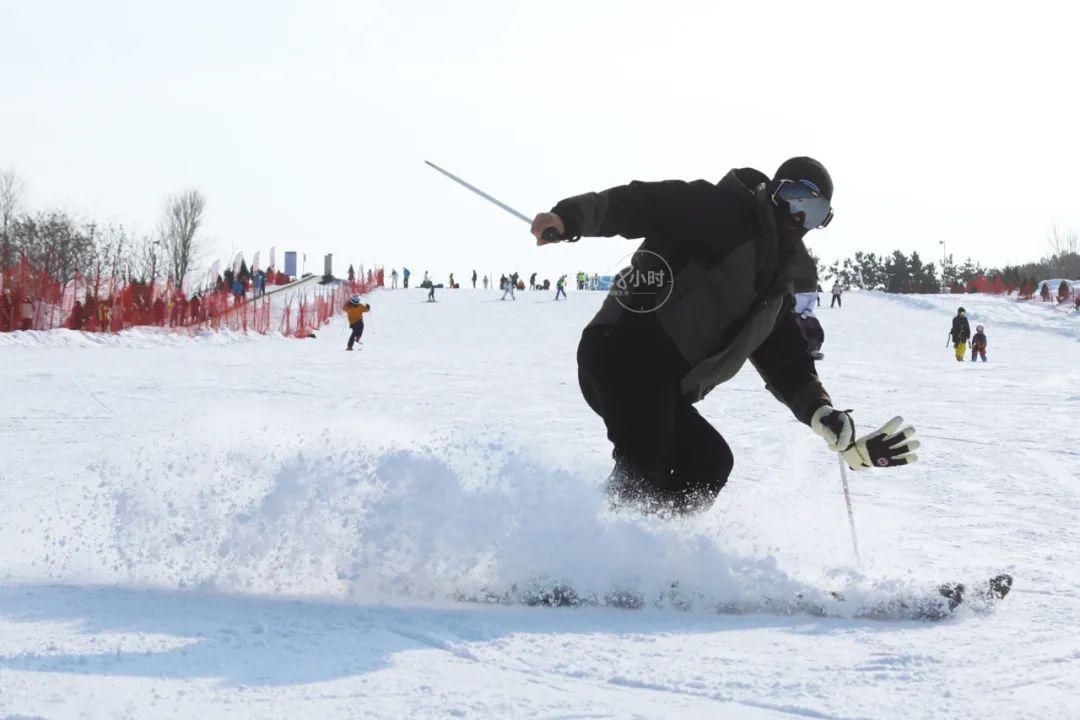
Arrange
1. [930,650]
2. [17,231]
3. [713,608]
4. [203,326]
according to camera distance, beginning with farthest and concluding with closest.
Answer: [17,231]
[203,326]
[713,608]
[930,650]

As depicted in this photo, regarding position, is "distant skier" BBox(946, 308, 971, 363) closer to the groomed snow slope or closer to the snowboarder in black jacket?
the groomed snow slope

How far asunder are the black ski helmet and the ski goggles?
2cm

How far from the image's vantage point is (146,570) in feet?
12.9

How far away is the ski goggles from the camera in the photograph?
150 inches

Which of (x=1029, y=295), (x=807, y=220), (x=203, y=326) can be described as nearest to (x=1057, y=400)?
(x=807, y=220)

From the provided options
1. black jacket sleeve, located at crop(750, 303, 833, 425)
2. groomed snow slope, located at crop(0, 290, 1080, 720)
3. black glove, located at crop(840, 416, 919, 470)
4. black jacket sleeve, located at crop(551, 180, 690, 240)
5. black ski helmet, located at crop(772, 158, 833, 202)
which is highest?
black ski helmet, located at crop(772, 158, 833, 202)

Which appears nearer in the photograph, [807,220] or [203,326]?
[807,220]

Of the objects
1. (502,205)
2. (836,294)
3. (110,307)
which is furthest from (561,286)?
(502,205)

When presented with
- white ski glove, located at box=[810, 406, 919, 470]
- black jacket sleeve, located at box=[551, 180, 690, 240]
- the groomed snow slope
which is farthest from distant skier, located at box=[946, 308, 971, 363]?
black jacket sleeve, located at box=[551, 180, 690, 240]

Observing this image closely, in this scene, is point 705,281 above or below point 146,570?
above

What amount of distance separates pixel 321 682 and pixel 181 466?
1808 millimetres

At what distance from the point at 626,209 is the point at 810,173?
25.9 inches

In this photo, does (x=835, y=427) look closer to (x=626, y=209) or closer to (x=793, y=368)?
(x=793, y=368)

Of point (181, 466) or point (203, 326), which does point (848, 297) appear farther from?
point (181, 466)
